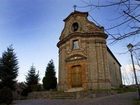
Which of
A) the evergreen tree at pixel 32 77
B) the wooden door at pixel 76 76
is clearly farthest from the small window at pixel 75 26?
the evergreen tree at pixel 32 77

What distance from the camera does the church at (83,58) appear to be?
2648 centimetres

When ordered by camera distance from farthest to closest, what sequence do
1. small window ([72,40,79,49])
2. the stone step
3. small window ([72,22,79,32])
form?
small window ([72,22,79,32]) < small window ([72,40,79,49]) < the stone step

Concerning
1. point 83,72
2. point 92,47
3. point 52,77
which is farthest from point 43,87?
point 92,47

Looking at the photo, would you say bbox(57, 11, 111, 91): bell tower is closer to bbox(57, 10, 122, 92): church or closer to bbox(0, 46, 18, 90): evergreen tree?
bbox(57, 10, 122, 92): church

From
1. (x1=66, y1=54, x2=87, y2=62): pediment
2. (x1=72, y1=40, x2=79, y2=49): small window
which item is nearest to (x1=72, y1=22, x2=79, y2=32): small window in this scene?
(x1=72, y1=40, x2=79, y2=49): small window

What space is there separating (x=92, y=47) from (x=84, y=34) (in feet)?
6.55

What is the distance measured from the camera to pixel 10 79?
90.9 feet

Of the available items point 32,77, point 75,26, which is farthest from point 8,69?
point 75,26

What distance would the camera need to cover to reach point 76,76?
27.9 meters

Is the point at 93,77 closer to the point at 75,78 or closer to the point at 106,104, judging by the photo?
the point at 75,78

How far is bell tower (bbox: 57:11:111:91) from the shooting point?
26.5 metres

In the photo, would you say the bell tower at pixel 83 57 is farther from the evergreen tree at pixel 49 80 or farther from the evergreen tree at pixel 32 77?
the evergreen tree at pixel 32 77

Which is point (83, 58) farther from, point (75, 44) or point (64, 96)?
point (64, 96)

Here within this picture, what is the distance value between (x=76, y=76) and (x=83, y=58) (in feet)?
8.20
